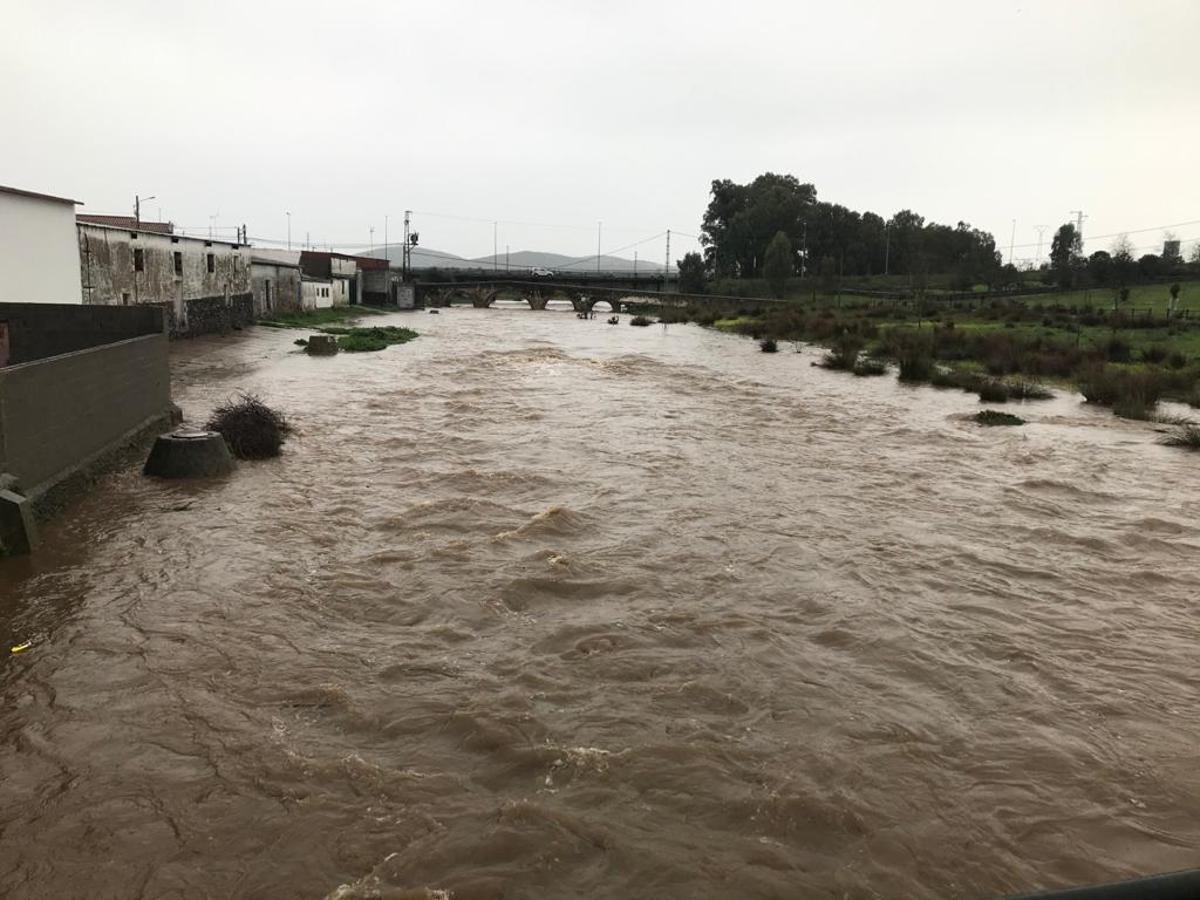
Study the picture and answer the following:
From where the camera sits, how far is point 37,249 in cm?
2494

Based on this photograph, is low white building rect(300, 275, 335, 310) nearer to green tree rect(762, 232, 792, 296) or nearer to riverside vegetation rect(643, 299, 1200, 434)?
riverside vegetation rect(643, 299, 1200, 434)

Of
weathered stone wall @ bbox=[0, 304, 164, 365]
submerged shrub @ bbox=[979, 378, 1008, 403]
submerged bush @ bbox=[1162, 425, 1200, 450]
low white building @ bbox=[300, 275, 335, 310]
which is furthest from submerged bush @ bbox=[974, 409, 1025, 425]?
low white building @ bbox=[300, 275, 335, 310]

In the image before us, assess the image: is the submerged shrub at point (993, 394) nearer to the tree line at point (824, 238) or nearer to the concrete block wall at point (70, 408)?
the concrete block wall at point (70, 408)

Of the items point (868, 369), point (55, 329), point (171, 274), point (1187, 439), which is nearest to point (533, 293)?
point (171, 274)

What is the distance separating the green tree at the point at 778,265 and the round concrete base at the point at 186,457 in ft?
302

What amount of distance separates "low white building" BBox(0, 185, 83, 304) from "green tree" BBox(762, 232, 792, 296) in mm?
82154

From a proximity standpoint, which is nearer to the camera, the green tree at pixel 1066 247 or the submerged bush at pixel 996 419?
the submerged bush at pixel 996 419

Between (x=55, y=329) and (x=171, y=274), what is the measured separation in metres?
23.7

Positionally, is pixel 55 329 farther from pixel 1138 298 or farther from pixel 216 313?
pixel 1138 298

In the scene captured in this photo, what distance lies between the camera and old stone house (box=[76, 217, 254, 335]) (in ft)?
100

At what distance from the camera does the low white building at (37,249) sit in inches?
921

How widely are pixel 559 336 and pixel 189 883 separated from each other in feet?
182

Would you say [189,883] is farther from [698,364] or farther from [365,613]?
[698,364]

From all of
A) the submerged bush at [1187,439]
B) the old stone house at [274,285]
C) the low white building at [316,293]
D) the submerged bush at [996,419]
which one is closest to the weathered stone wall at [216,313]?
the old stone house at [274,285]
